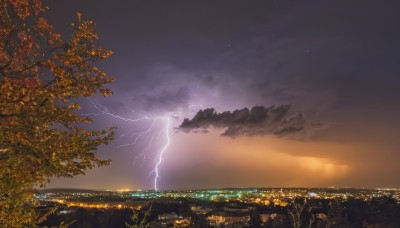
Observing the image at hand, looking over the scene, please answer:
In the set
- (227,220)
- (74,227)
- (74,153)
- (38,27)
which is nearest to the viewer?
(74,153)

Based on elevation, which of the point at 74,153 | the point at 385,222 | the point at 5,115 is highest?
the point at 5,115

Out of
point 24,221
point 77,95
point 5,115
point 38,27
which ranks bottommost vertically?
point 24,221

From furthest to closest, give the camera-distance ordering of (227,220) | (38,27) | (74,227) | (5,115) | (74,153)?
(227,220) → (74,227) → (38,27) → (74,153) → (5,115)

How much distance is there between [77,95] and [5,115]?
1697 millimetres

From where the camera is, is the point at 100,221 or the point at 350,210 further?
the point at 350,210

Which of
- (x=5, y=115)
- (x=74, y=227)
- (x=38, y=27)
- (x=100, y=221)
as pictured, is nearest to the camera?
(x=5, y=115)

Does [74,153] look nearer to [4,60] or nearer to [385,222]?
[4,60]

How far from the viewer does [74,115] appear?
33.7ft

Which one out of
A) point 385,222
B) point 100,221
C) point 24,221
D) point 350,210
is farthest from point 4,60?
point 350,210

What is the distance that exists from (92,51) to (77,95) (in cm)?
113

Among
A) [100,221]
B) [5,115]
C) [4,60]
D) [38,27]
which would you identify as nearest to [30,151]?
[5,115]

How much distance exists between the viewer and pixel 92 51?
10.2 meters

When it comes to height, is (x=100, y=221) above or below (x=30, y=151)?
below

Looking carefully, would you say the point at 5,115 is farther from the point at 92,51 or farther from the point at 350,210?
the point at 350,210
